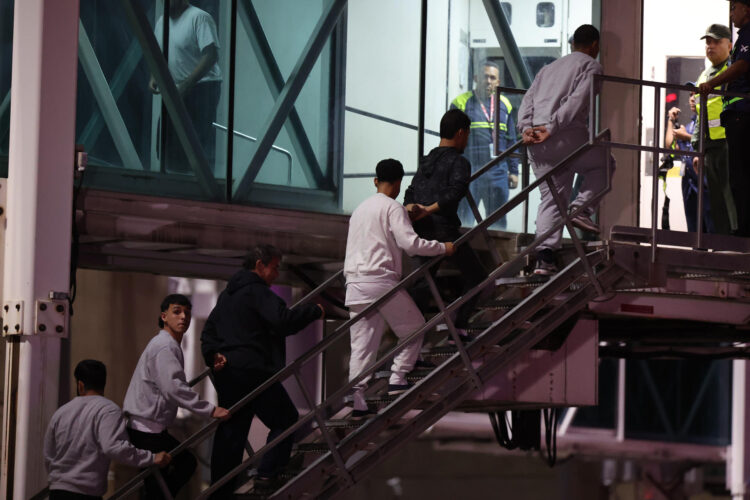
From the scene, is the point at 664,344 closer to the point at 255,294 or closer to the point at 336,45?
the point at 336,45

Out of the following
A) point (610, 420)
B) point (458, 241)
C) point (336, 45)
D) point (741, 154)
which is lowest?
point (610, 420)

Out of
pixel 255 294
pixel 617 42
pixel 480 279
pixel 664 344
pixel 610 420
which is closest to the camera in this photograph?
pixel 255 294

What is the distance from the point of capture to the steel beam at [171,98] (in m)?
12.3

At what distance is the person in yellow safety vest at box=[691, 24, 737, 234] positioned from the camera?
12.0 m

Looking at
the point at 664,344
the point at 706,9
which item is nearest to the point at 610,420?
the point at 664,344

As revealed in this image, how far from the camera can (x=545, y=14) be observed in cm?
1484

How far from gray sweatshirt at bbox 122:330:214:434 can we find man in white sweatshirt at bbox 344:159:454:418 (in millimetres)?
1208

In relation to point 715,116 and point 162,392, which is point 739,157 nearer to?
point 715,116

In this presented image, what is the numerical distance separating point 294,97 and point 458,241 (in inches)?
132

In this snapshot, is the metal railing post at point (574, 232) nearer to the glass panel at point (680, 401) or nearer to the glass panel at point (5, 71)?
the glass panel at point (5, 71)

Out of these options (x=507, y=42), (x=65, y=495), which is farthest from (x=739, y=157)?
(x=65, y=495)

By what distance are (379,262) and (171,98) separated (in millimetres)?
3304

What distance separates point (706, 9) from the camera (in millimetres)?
15695

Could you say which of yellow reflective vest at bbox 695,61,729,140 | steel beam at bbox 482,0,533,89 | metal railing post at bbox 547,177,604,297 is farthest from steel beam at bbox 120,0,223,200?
yellow reflective vest at bbox 695,61,729,140
